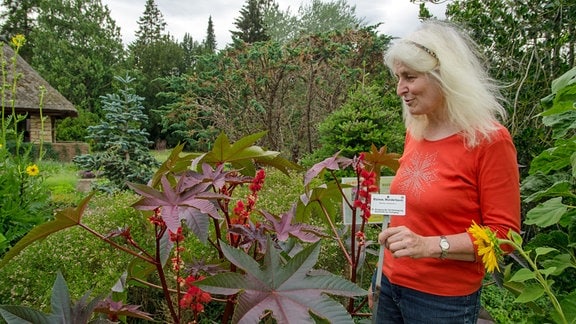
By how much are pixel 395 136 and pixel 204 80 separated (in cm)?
538

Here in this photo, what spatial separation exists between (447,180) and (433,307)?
0.37 m

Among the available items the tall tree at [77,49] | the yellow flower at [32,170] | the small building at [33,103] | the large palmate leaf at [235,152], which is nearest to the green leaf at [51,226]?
the large palmate leaf at [235,152]

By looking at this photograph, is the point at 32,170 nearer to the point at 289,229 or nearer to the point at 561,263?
the point at 289,229

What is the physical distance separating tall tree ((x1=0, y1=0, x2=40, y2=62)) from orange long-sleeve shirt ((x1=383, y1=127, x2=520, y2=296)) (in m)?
34.3

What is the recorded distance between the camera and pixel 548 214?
142 centimetres

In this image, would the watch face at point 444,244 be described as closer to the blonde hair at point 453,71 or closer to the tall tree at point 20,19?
the blonde hair at point 453,71

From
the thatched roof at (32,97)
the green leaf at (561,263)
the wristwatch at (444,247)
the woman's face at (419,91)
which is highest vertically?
the thatched roof at (32,97)

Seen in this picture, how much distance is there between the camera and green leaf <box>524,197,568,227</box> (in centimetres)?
138

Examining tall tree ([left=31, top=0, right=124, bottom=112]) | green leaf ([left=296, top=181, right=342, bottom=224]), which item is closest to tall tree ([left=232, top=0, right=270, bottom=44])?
tall tree ([left=31, top=0, right=124, bottom=112])

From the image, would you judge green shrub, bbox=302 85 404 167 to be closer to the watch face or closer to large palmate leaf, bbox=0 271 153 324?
the watch face

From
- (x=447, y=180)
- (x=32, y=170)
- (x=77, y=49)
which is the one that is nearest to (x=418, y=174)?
(x=447, y=180)

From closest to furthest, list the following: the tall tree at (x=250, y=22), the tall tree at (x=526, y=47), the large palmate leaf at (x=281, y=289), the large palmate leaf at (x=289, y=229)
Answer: the large palmate leaf at (x=281, y=289)
the large palmate leaf at (x=289, y=229)
the tall tree at (x=526, y=47)
the tall tree at (x=250, y=22)

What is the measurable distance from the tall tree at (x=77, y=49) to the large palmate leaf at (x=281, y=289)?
2776 centimetres

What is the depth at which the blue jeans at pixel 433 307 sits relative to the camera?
52.7 inches
